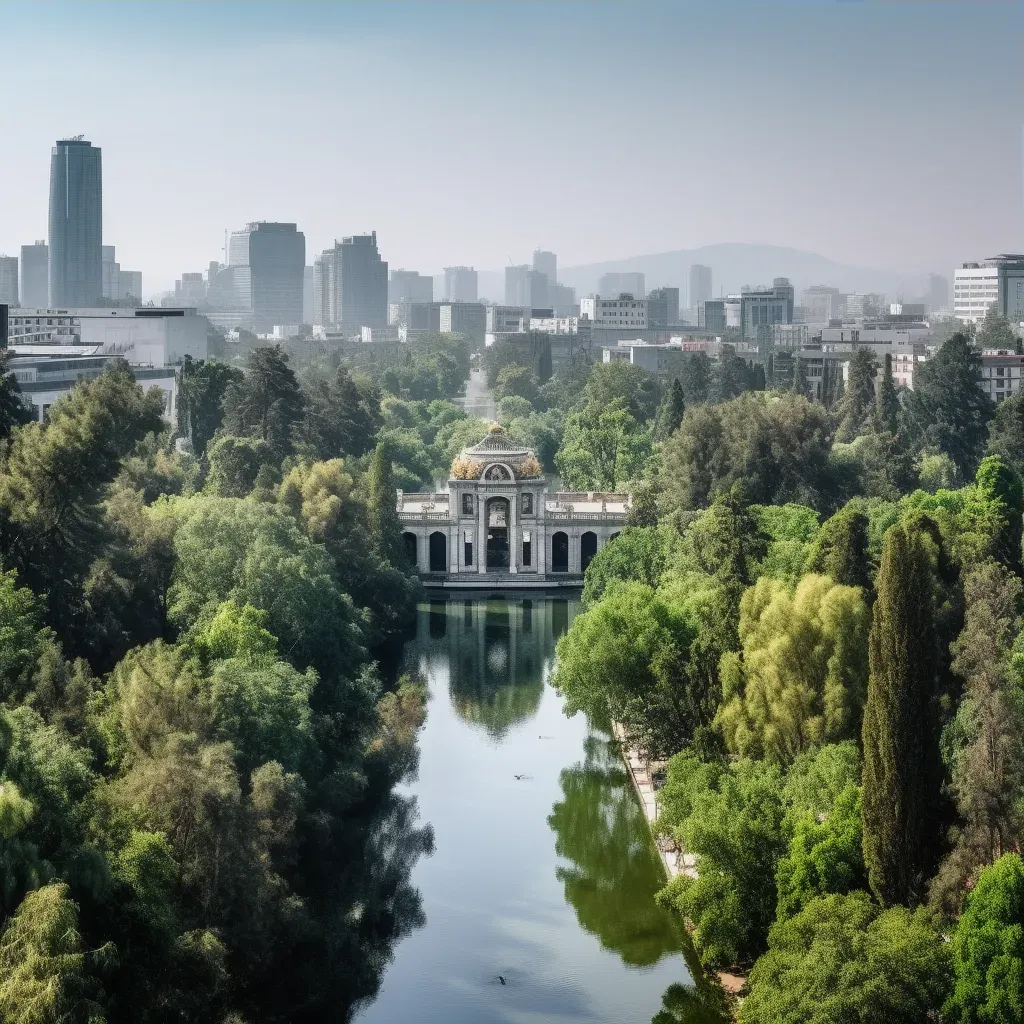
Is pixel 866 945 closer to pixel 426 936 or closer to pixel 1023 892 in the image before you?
pixel 1023 892

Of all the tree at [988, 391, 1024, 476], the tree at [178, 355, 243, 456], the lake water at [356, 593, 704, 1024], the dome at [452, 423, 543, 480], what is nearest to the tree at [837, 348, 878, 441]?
the tree at [988, 391, 1024, 476]

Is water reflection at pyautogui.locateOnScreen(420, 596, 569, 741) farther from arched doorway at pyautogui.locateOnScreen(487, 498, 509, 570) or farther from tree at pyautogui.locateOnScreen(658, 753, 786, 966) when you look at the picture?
tree at pyautogui.locateOnScreen(658, 753, 786, 966)

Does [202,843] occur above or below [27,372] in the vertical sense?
below

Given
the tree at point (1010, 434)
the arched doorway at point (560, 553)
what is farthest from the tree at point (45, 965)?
the tree at point (1010, 434)

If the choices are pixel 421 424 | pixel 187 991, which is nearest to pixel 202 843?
pixel 187 991

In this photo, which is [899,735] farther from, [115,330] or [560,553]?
[115,330]

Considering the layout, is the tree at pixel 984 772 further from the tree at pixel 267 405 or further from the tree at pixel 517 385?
the tree at pixel 517 385
